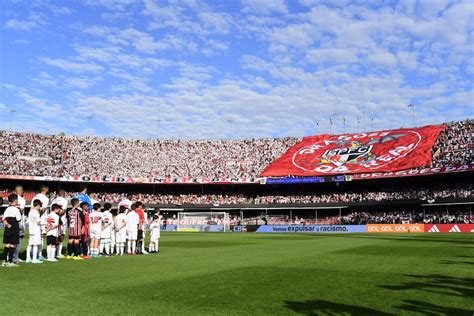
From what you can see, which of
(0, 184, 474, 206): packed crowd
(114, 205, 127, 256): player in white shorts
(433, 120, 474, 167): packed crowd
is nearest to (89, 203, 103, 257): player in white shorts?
(114, 205, 127, 256): player in white shorts

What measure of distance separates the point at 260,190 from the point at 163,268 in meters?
55.1

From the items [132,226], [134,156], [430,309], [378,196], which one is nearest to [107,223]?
[132,226]

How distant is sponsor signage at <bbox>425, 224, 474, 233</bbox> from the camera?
144 feet

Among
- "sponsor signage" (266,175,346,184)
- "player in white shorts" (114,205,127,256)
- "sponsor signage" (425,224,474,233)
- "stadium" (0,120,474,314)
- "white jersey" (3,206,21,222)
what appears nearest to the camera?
"stadium" (0,120,474,314)

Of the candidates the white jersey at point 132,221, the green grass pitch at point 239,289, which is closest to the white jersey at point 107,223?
the white jersey at point 132,221

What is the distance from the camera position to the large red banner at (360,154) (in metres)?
59.0

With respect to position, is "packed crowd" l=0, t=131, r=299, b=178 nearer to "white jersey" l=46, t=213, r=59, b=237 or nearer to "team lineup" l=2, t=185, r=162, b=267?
"team lineup" l=2, t=185, r=162, b=267

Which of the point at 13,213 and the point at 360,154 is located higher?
the point at 360,154

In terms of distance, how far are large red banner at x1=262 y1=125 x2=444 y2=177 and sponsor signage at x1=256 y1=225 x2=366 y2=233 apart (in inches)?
513

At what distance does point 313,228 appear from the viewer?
163 feet

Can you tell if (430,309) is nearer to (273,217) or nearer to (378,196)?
(273,217)

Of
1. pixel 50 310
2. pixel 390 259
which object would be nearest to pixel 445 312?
pixel 50 310

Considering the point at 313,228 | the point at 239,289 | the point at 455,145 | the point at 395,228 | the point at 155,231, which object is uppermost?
the point at 455,145

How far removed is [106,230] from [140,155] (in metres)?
58.8
